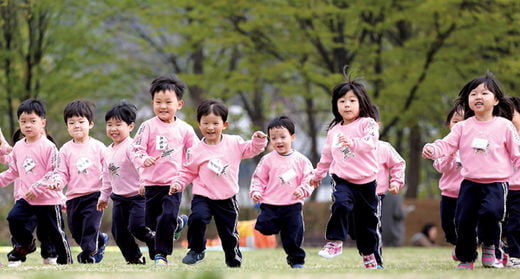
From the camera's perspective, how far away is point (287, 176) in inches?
371

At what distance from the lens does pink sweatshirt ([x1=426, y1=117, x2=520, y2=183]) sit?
8516mm

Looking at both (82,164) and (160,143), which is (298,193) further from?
(82,164)

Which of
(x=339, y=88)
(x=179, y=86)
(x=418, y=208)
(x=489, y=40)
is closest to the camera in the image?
(x=339, y=88)

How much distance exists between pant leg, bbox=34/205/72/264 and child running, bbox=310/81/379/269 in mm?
3032

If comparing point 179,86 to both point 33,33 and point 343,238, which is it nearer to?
point 343,238

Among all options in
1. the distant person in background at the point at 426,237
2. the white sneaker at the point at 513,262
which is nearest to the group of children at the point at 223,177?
the white sneaker at the point at 513,262

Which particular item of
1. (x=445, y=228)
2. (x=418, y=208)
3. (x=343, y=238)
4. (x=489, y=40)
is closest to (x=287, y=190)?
(x=343, y=238)

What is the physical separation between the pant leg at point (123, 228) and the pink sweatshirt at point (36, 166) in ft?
2.40

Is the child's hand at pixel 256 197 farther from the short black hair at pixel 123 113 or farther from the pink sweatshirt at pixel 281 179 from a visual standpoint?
the short black hair at pixel 123 113

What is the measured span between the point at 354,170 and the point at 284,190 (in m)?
0.91

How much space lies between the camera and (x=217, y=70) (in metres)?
23.2

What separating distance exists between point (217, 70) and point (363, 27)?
4191 millimetres

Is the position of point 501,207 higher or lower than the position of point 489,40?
lower

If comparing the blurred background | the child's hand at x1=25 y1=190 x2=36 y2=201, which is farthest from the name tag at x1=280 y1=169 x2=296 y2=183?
the blurred background
